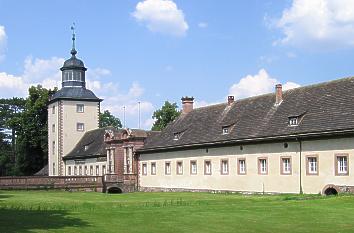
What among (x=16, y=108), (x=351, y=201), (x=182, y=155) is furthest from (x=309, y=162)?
(x=16, y=108)

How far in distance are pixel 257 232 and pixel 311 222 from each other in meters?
2.74

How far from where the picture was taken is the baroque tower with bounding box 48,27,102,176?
69750mm

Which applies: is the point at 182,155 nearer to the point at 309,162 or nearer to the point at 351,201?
the point at 309,162

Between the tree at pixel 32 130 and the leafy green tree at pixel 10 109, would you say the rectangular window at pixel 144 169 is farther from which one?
the leafy green tree at pixel 10 109

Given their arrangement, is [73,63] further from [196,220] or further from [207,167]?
[196,220]

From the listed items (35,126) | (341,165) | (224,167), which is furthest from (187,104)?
(35,126)

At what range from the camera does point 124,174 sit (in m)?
53.7

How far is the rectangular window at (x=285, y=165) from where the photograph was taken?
114 feet

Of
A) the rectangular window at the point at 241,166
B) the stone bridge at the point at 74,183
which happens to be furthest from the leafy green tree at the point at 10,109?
the rectangular window at the point at 241,166

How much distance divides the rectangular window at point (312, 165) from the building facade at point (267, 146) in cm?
6

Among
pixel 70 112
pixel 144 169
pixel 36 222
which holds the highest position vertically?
pixel 70 112

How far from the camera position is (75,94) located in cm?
7069

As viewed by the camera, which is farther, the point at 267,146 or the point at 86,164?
the point at 86,164

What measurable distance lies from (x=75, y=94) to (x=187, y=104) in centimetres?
2173
